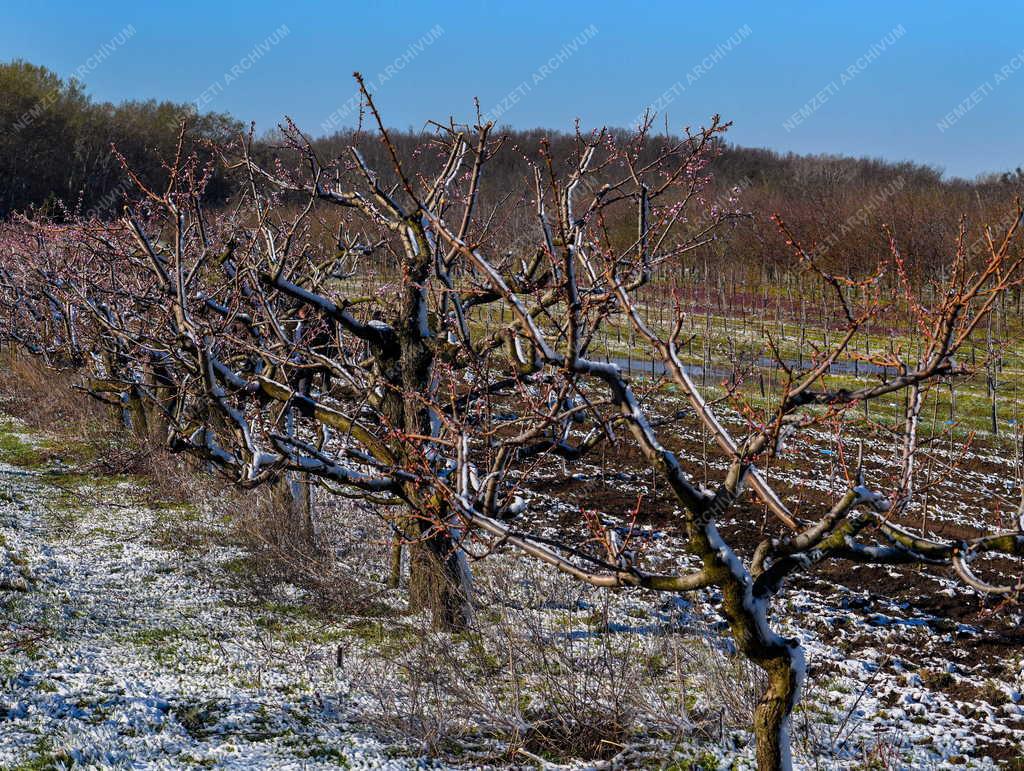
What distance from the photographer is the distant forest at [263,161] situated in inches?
1032

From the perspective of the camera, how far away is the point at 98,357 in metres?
12.6

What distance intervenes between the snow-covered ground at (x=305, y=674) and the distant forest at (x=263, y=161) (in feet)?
57.4

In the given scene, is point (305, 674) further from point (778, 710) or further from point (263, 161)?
point (263, 161)

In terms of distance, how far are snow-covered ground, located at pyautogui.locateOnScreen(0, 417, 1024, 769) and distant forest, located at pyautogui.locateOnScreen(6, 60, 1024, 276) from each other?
1750cm

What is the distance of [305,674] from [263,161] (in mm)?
33681

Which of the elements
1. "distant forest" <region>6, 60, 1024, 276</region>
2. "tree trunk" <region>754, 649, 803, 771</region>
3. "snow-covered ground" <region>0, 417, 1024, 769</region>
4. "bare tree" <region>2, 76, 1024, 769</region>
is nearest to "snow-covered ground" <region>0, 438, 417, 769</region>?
"snow-covered ground" <region>0, 417, 1024, 769</region>

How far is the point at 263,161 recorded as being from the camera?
36.5 metres

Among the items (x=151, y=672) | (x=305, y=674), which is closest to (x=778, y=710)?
(x=305, y=674)

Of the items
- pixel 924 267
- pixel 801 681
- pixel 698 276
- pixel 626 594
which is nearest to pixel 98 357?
pixel 626 594

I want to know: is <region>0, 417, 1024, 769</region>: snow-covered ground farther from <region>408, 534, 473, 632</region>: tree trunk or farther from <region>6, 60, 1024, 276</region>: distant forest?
<region>6, 60, 1024, 276</region>: distant forest

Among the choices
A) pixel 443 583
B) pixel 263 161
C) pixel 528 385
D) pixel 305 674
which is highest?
pixel 263 161

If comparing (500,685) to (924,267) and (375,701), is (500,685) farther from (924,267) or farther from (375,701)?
(924,267)

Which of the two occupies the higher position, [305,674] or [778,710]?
[778,710]

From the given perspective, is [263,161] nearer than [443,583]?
No
